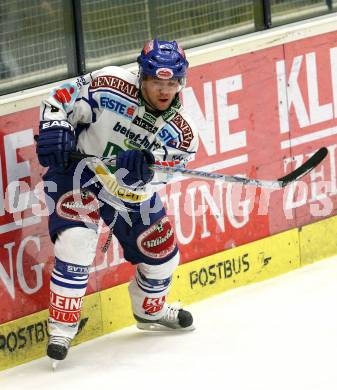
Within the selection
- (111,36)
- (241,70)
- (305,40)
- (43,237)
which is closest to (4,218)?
(43,237)

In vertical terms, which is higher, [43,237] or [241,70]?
[241,70]

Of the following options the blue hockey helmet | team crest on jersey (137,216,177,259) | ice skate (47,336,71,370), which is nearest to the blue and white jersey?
the blue hockey helmet

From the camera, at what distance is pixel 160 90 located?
5293mm

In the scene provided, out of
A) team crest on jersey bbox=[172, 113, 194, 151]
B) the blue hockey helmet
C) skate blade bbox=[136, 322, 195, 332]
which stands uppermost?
the blue hockey helmet

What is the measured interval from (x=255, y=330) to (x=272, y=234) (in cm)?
88

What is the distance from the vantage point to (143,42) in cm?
616

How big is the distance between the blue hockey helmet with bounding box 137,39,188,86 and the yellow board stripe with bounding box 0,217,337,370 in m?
1.05

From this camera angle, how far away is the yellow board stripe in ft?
18.3

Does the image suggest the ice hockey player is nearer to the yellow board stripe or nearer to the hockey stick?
the hockey stick

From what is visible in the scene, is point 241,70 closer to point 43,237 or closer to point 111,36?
point 111,36

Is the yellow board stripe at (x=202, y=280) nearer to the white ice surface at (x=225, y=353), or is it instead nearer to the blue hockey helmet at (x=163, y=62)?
the white ice surface at (x=225, y=353)

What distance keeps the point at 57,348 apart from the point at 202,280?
3.61 ft

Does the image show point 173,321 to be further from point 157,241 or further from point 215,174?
point 215,174

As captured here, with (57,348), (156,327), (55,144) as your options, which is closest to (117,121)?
(55,144)
